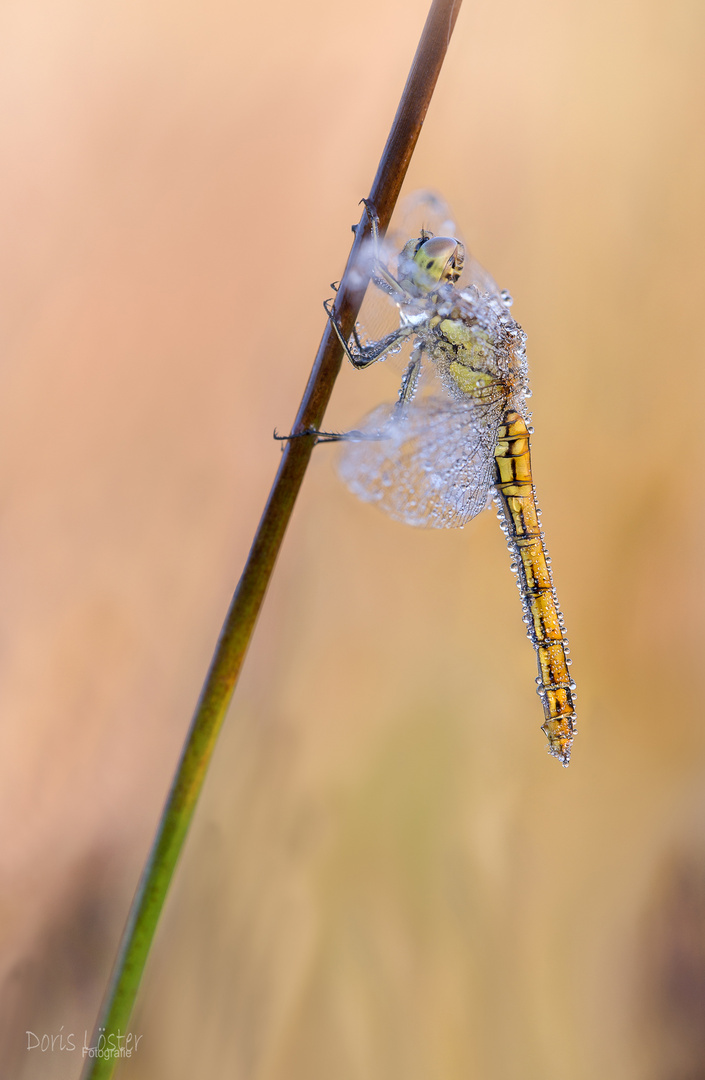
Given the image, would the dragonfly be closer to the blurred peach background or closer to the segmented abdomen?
the segmented abdomen

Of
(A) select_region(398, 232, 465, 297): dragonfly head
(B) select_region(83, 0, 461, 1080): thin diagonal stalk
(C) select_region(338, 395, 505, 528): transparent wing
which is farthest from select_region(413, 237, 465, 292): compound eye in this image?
(B) select_region(83, 0, 461, 1080): thin diagonal stalk

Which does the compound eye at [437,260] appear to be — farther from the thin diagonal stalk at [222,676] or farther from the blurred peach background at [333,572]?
the thin diagonal stalk at [222,676]

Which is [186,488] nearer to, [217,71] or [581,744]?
[217,71]

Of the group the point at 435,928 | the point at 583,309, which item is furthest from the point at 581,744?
the point at 583,309

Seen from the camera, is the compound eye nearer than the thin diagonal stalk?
No

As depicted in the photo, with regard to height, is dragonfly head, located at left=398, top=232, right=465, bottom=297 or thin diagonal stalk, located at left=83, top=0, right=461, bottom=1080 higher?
dragonfly head, located at left=398, top=232, right=465, bottom=297

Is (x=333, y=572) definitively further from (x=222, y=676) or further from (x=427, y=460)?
(x=222, y=676)

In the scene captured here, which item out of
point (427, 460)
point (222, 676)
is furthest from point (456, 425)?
point (222, 676)
